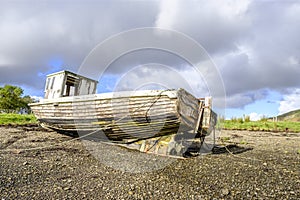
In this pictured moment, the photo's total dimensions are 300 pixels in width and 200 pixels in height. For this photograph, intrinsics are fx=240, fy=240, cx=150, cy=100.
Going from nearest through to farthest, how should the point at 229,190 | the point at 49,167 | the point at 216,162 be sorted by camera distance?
1. the point at 229,190
2. the point at 49,167
3. the point at 216,162

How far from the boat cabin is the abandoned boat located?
4.92ft

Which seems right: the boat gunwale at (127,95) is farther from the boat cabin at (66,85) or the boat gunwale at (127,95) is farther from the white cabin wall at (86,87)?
the white cabin wall at (86,87)

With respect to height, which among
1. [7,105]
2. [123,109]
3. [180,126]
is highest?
[7,105]

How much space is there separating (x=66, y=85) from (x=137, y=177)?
7.61 m

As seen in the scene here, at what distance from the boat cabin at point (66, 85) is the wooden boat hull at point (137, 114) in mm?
2043

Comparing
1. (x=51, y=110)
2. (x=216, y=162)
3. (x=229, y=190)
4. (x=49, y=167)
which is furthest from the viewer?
(x=51, y=110)

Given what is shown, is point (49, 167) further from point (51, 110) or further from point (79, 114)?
point (51, 110)

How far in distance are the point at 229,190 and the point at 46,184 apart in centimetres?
323

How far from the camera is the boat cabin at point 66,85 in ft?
35.0

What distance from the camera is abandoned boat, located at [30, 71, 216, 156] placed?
627 cm

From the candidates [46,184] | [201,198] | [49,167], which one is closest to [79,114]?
[49,167]

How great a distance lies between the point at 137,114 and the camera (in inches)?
262

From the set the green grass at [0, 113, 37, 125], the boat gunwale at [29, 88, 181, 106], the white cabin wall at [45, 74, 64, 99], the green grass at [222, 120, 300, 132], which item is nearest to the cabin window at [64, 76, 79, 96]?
the white cabin wall at [45, 74, 64, 99]

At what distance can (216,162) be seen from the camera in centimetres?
651
